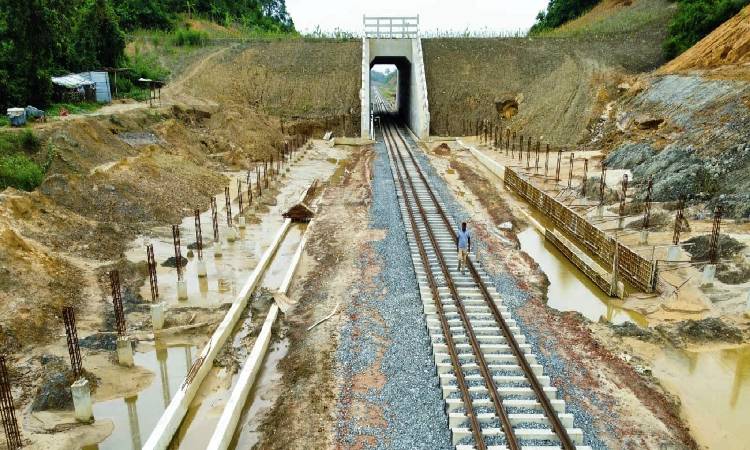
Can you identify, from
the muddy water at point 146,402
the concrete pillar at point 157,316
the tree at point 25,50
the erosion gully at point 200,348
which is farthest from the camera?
the tree at point 25,50

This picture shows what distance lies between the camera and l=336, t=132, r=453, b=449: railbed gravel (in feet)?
27.3

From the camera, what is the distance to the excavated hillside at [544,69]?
36688mm

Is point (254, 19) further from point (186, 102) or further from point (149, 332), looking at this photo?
point (149, 332)

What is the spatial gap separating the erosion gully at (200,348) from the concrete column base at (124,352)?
287 mm

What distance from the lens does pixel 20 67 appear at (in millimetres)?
25109

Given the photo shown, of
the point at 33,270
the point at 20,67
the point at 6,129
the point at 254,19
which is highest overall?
the point at 254,19

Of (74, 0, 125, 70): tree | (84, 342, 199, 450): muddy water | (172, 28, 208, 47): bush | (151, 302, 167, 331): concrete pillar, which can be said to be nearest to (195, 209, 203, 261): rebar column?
(151, 302, 167, 331): concrete pillar

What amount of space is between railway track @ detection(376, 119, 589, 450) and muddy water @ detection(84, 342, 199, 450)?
198 inches

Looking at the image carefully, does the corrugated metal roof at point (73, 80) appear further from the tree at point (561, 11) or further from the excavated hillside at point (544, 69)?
the tree at point (561, 11)

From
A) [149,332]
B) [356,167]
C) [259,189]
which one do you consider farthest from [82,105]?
[149,332]

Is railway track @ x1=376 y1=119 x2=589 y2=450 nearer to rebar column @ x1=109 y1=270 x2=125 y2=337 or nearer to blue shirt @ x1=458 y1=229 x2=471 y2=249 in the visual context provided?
blue shirt @ x1=458 y1=229 x2=471 y2=249

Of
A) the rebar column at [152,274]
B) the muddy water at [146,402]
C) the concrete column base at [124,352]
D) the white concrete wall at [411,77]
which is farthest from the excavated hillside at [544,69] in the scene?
the concrete column base at [124,352]

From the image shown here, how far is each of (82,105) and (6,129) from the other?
29.7ft

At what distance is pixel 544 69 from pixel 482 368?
127 ft
